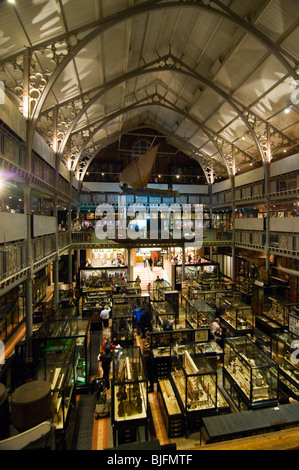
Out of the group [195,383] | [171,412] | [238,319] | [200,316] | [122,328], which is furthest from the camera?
[200,316]

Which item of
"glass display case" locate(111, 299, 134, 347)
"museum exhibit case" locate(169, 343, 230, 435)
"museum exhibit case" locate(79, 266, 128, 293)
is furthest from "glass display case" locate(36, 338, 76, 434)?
"museum exhibit case" locate(79, 266, 128, 293)

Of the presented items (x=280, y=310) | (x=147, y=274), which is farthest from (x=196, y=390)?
(x=147, y=274)

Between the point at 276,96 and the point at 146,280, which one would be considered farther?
the point at 146,280

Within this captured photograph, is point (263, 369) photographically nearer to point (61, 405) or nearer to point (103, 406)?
point (103, 406)

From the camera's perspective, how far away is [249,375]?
713 centimetres

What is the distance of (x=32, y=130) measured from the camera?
8.73m

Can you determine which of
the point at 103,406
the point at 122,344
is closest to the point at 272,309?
the point at 122,344

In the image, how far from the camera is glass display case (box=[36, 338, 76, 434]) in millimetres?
5719

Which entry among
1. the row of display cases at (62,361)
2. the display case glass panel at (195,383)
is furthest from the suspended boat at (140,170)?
the display case glass panel at (195,383)

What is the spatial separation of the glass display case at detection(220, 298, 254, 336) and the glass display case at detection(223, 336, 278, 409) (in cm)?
331

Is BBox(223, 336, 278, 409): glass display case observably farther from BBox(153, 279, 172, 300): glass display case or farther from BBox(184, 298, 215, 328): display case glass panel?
BBox(153, 279, 172, 300): glass display case

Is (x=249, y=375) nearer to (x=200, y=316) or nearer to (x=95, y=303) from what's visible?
(x=200, y=316)

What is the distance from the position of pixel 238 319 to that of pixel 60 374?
8083mm

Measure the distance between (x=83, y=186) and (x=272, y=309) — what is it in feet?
62.2
